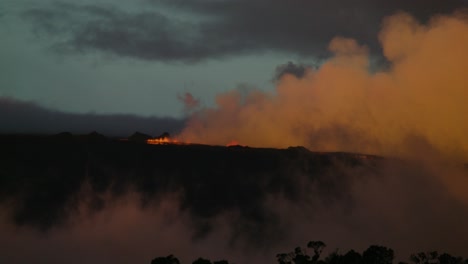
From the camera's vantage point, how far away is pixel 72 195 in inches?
7559

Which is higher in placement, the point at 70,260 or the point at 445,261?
the point at 445,261

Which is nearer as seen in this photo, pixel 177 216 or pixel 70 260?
pixel 70 260

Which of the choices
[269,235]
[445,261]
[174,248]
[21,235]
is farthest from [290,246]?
[445,261]

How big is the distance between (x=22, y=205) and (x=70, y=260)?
33.1 m

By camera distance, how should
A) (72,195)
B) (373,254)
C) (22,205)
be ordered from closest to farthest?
(373,254) < (22,205) < (72,195)

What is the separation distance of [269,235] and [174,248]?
29.3 meters

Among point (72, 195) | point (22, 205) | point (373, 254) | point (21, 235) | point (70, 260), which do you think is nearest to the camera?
point (373, 254)

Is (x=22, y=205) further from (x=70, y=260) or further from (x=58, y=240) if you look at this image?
(x=70, y=260)

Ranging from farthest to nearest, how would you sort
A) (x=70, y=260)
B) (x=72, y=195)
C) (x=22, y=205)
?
(x=72, y=195) → (x=22, y=205) → (x=70, y=260)

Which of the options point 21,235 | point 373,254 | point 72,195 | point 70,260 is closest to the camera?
point 373,254

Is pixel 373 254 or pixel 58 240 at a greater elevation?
pixel 373 254

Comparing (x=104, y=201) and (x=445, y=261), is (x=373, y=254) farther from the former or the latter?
(x=104, y=201)

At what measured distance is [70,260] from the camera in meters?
154

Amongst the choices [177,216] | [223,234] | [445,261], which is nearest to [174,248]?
[223,234]
